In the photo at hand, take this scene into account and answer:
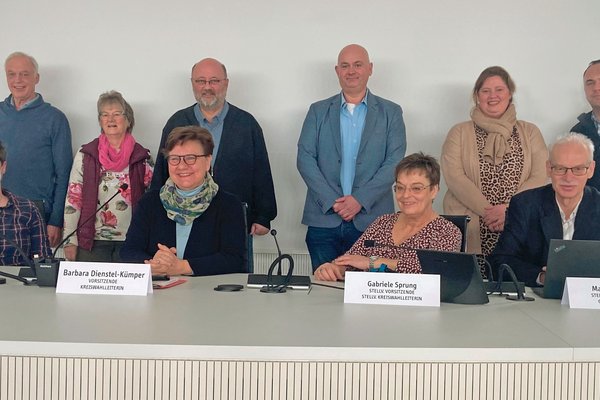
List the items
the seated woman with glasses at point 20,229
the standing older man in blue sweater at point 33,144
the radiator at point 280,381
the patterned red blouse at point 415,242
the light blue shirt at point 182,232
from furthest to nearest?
the standing older man in blue sweater at point 33,144, the seated woman with glasses at point 20,229, the light blue shirt at point 182,232, the patterned red blouse at point 415,242, the radiator at point 280,381

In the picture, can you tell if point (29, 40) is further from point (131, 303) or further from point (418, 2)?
point (131, 303)

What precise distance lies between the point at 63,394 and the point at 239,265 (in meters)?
1.37

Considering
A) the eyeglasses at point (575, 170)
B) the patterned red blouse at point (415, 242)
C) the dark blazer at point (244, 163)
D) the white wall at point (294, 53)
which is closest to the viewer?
the patterned red blouse at point (415, 242)

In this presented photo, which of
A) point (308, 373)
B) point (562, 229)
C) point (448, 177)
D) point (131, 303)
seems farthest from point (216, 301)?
point (448, 177)

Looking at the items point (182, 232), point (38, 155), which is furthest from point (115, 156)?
point (182, 232)

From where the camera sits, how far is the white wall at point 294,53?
482 centimetres

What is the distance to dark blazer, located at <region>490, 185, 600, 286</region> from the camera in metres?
2.91

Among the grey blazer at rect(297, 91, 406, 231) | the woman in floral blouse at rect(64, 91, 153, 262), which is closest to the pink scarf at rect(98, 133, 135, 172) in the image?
the woman in floral blouse at rect(64, 91, 153, 262)

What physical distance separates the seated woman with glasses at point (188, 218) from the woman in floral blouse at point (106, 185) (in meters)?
1.22

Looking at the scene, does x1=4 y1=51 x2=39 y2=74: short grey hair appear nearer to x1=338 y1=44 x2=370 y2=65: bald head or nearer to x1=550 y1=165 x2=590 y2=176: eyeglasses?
x1=338 y1=44 x2=370 y2=65: bald head

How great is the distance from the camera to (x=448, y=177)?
4.16 m

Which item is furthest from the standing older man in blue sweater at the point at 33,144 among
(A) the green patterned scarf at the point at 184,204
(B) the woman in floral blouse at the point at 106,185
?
(A) the green patterned scarf at the point at 184,204

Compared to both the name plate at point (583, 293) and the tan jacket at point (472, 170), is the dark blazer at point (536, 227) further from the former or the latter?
the tan jacket at point (472, 170)

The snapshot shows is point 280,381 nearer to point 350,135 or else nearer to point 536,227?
point 536,227
